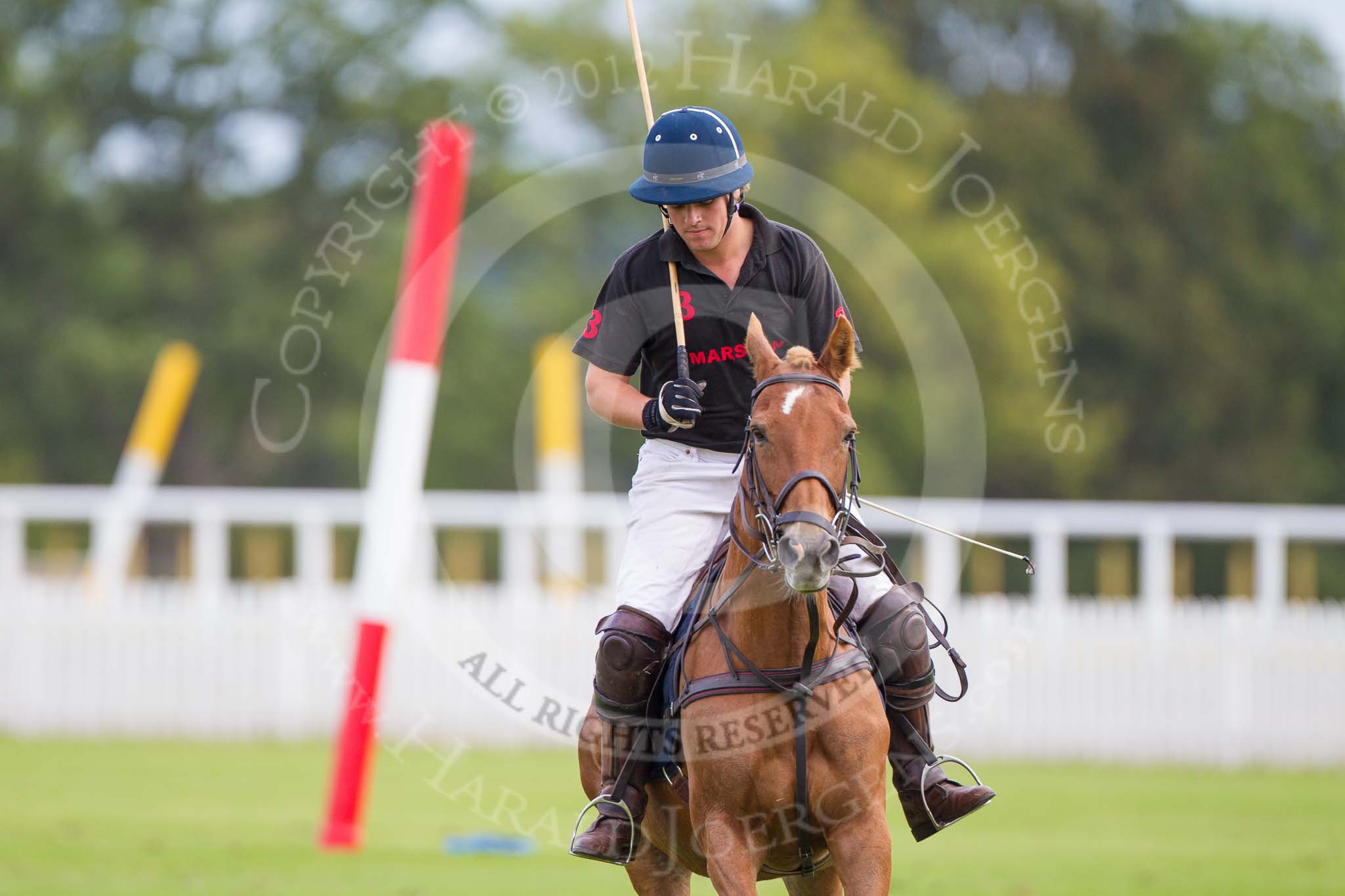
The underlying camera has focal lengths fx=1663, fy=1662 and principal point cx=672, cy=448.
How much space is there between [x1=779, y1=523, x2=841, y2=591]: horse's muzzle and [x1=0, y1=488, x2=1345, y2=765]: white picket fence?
Result: 472 inches

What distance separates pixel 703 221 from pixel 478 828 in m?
8.74

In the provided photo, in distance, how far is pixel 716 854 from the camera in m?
5.42

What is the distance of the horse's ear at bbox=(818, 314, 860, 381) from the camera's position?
5250mm

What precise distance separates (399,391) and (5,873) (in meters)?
3.79

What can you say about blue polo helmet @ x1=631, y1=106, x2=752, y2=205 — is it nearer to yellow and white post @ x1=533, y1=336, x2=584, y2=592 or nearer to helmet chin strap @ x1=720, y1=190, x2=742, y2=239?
helmet chin strap @ x1=720, y1=190, x2=742, y2=239

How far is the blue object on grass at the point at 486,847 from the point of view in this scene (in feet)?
37.9

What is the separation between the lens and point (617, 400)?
602 centimetres

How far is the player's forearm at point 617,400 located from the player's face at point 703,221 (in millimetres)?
592

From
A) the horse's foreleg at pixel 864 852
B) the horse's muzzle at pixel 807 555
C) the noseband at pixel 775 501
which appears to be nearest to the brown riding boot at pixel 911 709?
the horse's foreleg at pixel 864 852

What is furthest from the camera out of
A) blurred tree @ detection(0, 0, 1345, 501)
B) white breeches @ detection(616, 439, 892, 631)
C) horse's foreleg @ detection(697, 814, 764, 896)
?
blurred tree @ detection(0, 0, 1345, 501)

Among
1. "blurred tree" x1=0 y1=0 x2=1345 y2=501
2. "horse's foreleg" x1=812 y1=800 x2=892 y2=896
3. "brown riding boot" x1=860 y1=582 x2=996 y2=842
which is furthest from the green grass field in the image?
"blurred tree" x1=0 y1=0 x2=1345 y2=501

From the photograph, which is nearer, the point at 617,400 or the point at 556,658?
the point at 617,400

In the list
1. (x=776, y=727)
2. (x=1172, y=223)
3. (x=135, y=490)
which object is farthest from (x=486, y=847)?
(x=1172, y=223)

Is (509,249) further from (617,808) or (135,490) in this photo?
(617,808)
